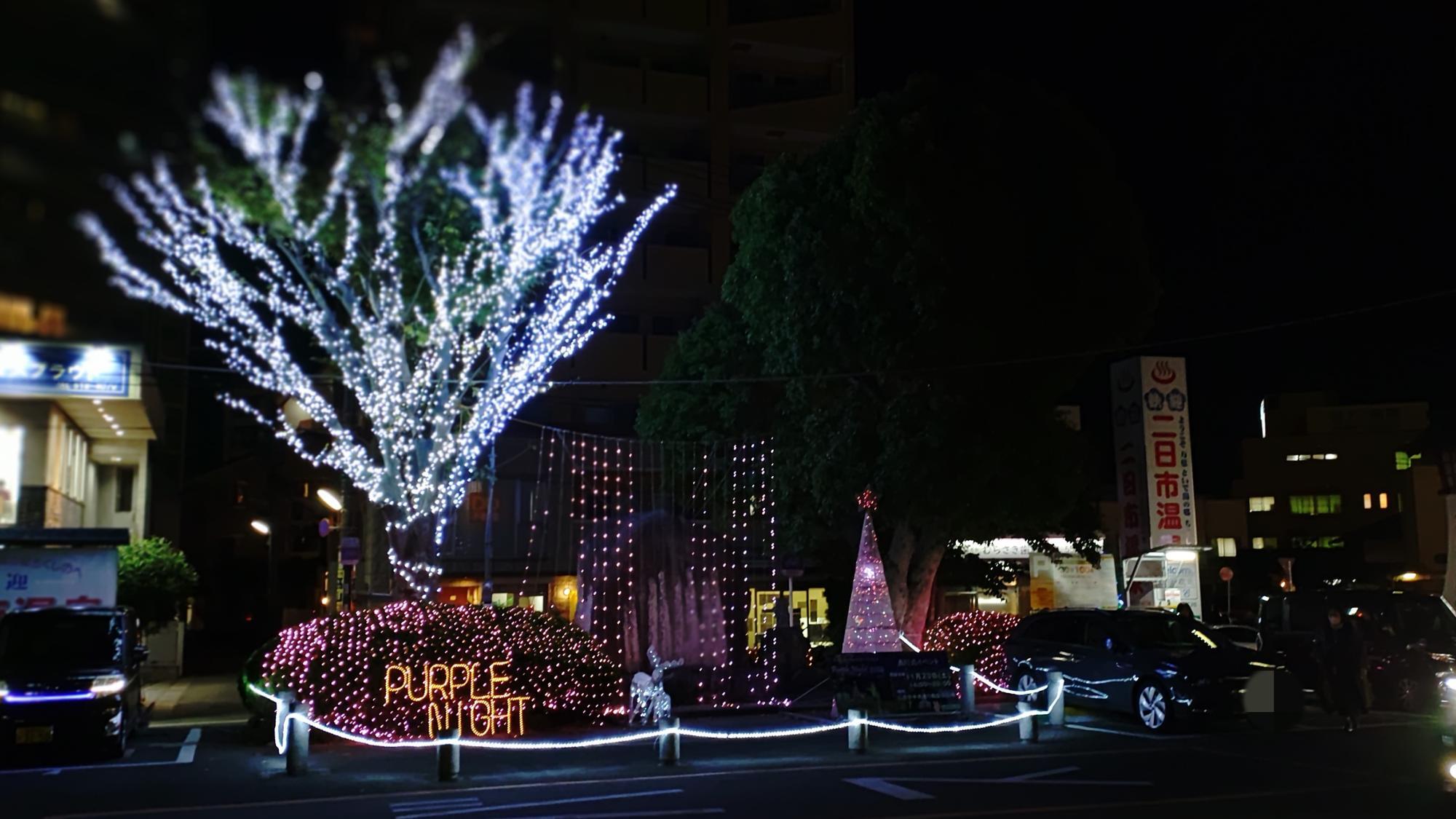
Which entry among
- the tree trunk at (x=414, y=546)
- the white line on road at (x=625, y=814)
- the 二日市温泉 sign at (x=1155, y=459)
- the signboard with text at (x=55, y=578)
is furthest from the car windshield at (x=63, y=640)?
the 二日市温泉 sign at (x=1155, y=459)

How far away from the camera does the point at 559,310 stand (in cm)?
1828

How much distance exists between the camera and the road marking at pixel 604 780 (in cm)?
1136

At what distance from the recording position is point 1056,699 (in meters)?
16.8

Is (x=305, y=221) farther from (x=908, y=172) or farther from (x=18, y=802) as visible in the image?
(x=908, y=172)

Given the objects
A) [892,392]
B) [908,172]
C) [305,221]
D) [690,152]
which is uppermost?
[690,152]

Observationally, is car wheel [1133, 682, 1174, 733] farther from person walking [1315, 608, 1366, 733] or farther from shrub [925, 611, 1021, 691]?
shrub [925, 611, 1021, 691]

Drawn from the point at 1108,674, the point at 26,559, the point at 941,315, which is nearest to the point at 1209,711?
the point at 1108,674

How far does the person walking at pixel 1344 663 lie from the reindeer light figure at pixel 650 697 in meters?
8.89

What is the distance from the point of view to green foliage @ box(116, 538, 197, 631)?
78.0 ft

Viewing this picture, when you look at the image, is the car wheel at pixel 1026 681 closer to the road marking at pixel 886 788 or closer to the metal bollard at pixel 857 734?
the metal bollard at pixel 857 734

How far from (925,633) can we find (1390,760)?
1164cm

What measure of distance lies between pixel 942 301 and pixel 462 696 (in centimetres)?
1037

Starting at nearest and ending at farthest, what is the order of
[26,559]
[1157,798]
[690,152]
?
[1157,798]
[26,559]
[690,152]

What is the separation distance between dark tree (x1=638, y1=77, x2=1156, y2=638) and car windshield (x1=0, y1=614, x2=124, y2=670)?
11.4m
